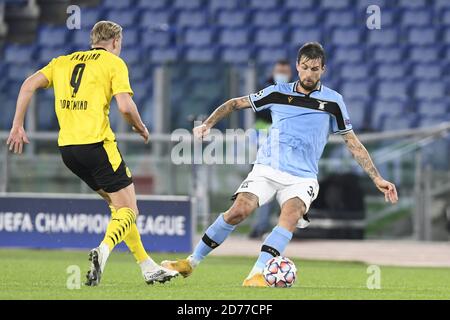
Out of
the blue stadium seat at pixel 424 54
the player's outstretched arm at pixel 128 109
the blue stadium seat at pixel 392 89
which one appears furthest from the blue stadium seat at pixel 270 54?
the player's outstretched arm at pixel 128 109

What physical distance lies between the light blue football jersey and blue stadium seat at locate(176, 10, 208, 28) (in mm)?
12785

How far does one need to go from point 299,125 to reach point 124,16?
13.2 meters

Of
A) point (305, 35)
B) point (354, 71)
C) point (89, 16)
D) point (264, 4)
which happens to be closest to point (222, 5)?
point (264, 4)

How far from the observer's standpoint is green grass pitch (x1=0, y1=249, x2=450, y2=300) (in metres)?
6.96

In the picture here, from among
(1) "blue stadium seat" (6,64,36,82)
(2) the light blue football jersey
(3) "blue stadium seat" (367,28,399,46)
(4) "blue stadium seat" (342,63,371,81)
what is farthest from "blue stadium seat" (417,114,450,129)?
(2) the light blue football jersey

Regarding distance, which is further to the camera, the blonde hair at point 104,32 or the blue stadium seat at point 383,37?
the blue stadium seat at point 383,37

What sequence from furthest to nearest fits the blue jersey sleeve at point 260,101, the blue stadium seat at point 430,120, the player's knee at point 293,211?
the blue stadium seat at point 430,120 → the blue jersey sleeve at point 260,101 → the player's knee at point 293,211

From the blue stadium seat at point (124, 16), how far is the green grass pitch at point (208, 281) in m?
8.53

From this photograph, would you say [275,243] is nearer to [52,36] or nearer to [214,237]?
[214,237]

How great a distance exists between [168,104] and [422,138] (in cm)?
373

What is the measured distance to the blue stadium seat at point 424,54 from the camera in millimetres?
20500

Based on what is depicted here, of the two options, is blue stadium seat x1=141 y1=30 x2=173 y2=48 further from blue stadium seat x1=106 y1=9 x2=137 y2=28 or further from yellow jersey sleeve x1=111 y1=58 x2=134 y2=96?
yellow jersey sleeve x1=111 y1=58 x2=134 y2=96

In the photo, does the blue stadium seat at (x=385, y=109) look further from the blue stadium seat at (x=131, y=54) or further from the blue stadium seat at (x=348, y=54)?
the blue stadium seat at (x=131, y=54)

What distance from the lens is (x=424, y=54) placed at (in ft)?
67.6
